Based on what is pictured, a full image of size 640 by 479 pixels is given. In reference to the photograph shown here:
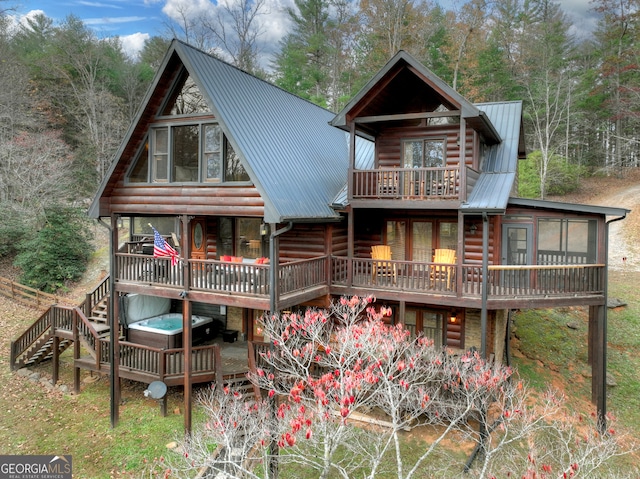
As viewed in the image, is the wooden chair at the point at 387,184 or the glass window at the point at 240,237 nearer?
the wooden chair at the point at 387,184

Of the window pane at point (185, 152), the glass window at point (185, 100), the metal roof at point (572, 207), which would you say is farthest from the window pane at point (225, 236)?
the metal roof at point (572, 207)

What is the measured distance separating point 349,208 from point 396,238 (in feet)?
8.69

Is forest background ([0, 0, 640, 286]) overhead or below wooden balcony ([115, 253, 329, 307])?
overhead

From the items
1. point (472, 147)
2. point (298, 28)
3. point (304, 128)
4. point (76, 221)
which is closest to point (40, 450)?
point (304, 128)

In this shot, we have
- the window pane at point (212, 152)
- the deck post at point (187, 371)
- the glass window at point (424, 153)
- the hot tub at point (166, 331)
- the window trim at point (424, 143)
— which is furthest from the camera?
the hot tub at point (166, 331)

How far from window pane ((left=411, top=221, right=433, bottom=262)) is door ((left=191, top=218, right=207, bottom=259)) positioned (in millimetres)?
7731

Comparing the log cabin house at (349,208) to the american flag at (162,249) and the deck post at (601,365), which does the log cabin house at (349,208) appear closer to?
the deck post at (601,365)

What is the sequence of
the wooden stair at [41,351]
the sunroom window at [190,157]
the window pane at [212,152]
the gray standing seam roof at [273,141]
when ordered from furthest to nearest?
the wooden stair at [41,351]
the window pane at [212,152]
the sunroom window at [190,157]
the gray standing seam roof at [273,141]

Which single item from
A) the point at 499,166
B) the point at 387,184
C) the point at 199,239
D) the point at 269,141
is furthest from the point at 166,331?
the point at 499,166

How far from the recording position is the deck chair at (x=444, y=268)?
39.2 ft

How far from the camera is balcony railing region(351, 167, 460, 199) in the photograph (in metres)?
12.0

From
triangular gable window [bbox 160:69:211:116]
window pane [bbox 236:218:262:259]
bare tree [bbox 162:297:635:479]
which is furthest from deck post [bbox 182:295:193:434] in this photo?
triangular gable window [bbox 160:69:211:116]

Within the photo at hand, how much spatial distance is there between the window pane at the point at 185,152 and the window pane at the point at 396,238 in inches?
265

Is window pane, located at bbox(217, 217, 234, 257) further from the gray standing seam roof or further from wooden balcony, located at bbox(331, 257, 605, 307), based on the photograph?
wooden balcony, located at bbox(331, 257, 605, 307)
